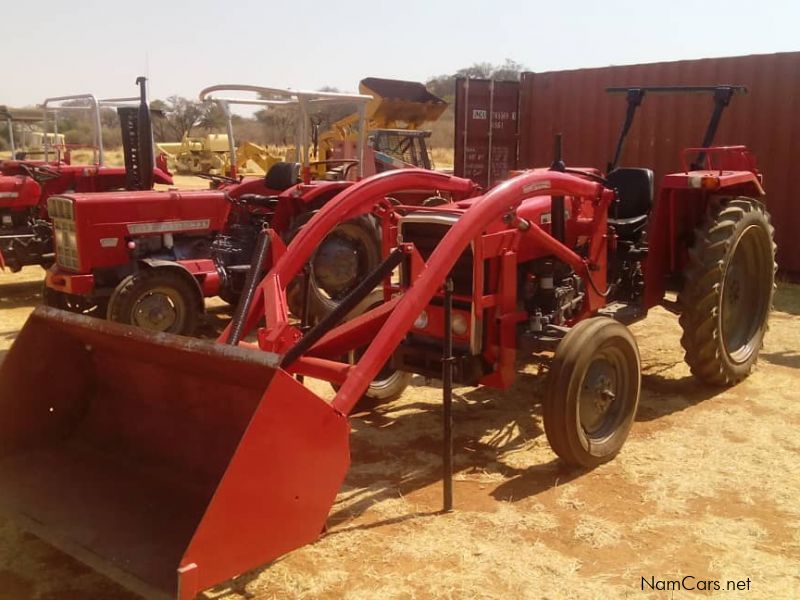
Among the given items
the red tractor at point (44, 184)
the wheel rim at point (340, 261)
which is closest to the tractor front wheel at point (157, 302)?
the wheel rim at point (340, 261)

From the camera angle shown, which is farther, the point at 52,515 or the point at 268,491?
the point at 52,515

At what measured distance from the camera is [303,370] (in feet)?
10.0

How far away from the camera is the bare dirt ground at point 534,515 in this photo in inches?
108

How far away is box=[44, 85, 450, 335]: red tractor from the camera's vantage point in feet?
18.8

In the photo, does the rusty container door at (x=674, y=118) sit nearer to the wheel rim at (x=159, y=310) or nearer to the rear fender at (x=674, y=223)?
the rear fender at (x=674, y=223)

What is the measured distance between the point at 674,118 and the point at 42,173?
7.14m

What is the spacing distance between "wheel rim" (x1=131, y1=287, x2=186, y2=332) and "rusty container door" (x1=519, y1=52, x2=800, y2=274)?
5.94 m

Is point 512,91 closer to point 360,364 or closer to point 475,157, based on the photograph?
point 475,157

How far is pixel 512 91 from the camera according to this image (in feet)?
34.5

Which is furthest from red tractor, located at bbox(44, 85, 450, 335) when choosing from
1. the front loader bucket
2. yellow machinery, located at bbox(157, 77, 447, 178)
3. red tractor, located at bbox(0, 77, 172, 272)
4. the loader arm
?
the front loader bucket

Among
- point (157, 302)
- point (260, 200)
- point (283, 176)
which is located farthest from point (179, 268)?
point (283, 176)

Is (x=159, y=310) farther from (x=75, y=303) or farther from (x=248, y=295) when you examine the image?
(x=248, y=295)

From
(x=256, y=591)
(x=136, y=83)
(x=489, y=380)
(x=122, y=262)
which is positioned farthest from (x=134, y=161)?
(x=256, y=591)

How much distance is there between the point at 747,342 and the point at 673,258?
86 centimetres
